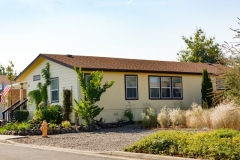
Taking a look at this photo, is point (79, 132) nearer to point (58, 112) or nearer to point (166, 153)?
point (58, 112)

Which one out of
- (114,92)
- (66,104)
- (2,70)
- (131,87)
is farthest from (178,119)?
(2,70)

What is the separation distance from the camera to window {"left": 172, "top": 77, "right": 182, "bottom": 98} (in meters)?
27.8

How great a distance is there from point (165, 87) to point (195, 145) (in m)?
16.4

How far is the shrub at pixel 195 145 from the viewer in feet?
33.6

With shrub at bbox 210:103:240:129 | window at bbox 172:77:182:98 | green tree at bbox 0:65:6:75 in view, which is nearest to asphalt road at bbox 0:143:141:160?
shrub at bbox 210:103:240:129

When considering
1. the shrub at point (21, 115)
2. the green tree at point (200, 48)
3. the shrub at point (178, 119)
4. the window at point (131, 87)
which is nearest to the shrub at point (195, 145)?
the shrub at point (178, 119)

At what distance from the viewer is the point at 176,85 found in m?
28.0

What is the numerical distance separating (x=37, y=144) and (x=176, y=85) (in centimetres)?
1420

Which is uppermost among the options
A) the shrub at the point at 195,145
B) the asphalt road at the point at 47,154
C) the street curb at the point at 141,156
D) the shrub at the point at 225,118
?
the shrub at the point at 225,118

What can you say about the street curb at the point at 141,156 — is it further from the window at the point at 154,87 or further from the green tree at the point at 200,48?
the green tree at the point at 200,48

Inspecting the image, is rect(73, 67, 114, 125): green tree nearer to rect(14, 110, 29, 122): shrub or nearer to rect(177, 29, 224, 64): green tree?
rect(14, 110, 29, 122): shrub

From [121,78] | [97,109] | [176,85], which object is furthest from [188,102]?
[97,109]

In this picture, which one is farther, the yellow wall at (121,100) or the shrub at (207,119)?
the yellow wall at (121,100)

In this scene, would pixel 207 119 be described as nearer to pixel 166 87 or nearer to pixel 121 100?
pixel 121 100
